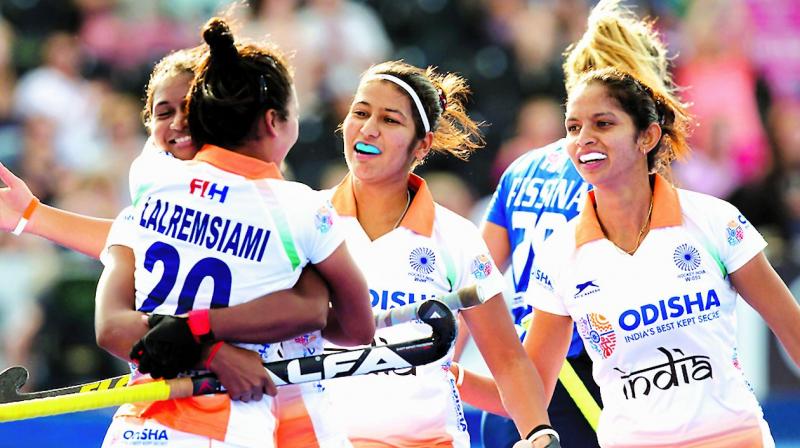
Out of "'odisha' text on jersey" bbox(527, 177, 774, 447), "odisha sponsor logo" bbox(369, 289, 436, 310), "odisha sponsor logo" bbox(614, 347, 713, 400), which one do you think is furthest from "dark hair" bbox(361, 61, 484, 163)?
"odisha sponsor logo" bbox(614, 347, 713, 400)

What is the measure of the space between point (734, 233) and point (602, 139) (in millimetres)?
490

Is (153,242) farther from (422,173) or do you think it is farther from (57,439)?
(422,173)

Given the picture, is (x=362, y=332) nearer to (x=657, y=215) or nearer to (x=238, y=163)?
(x=238, y=163)

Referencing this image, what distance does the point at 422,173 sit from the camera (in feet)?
29.9

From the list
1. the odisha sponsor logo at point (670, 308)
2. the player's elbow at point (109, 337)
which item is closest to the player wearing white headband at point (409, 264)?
the odisha sponsor logo at point (670, 308)

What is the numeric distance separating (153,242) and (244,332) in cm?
30

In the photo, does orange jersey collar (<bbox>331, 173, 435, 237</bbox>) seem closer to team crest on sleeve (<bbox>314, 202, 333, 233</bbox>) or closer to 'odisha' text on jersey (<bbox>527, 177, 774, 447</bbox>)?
'odisha' text on jersey (<bbox>527, 177, 774, 447</bbox>)

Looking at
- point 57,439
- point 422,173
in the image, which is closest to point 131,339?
point 57,439

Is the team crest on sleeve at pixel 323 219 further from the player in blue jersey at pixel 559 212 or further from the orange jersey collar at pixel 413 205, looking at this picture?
the player in blue jersey at pixel 559 212

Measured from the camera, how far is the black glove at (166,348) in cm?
281

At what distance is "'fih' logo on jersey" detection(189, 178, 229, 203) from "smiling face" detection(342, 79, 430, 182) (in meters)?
1.13

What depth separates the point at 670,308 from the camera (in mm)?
3664

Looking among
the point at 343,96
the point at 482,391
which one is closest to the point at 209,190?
the point at 482,391

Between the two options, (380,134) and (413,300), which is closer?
(413,300)
